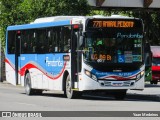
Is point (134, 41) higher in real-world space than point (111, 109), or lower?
higher

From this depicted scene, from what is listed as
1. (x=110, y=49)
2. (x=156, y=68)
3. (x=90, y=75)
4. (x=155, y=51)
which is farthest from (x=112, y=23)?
(x=155, y=51)

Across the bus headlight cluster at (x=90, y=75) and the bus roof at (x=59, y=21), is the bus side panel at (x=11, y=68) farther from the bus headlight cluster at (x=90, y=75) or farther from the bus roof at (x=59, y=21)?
the bus headlight cluster at (x=90, y=75)

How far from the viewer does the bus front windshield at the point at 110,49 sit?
955 inches

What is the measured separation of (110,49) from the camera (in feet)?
79.9

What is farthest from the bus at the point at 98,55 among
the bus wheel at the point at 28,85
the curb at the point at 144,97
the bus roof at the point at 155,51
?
the bus roof at the point at 155,51

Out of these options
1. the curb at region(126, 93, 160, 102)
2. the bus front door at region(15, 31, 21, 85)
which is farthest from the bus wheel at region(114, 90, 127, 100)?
the bus front door at region(15, 31, 21, 85)

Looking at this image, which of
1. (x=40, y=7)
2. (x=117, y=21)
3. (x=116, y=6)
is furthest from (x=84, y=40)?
(x=116, y=6)

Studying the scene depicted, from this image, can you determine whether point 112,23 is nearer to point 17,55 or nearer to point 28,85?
point 28,85

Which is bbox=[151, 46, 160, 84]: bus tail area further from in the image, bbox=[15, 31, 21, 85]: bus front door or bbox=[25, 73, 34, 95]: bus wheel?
bbox=[25, 73, 34, 95]: bus wheel

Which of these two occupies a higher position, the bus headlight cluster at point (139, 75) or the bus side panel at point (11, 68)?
the bus headlight cluster at point (139, 75)

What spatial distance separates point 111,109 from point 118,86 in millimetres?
4829

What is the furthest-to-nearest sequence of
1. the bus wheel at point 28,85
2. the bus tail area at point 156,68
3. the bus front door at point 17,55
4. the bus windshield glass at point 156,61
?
the bus windshield glass at point 156,61 < the bus tail area at point 156,68 < the bus front door at point 17,55 < the bus wheel at point 28,85

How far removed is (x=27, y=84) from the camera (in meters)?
29.5

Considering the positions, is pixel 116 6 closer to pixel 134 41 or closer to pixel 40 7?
pixel 40 7
